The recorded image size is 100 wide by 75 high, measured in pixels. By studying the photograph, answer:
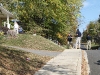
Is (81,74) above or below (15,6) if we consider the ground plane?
below

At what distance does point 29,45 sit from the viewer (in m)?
21.4

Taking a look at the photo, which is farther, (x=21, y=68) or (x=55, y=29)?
(x=55, y=29)

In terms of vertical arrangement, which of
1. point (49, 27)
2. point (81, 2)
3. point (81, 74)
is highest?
point (81, 2)

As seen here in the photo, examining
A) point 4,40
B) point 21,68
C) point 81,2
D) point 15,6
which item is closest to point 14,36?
point 4,40

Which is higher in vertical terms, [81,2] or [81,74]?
[81,2]

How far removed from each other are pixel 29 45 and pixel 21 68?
1104 centimetres

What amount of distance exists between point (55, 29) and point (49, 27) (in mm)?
1006

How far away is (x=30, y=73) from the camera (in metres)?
9.93

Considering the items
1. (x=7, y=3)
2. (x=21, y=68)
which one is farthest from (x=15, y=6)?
(x=21, y=68)

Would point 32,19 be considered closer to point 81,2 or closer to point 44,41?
point 81,2

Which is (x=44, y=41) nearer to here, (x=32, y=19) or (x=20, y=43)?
(x=20, y=43)

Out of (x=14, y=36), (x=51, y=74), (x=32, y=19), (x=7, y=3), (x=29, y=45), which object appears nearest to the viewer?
(x=51, y=74)

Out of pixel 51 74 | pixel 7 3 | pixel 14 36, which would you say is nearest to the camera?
pixel 51 74

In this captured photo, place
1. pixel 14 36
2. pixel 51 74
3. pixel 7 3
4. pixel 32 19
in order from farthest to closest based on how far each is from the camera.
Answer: pixel 32 19
pixel 14 36
pixel 7 3
pixel 51 74
